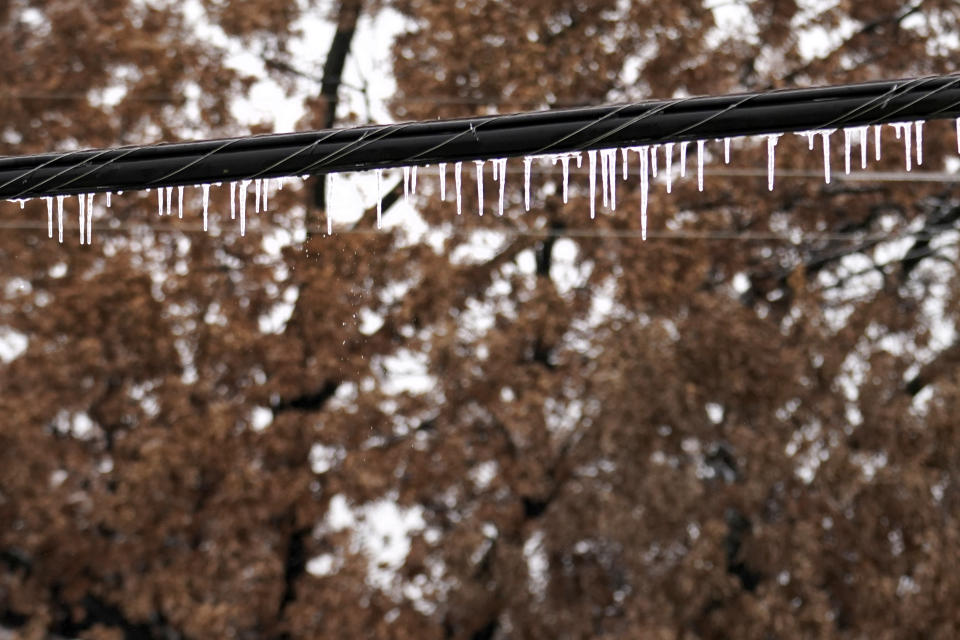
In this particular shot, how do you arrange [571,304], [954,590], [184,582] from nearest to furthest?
[954,590], [184,582], [571,304]

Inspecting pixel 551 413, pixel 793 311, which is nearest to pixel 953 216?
pixel 793 311

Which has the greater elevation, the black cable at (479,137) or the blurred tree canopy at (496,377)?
the black cable at (479,137)

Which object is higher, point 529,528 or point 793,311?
point 793,311

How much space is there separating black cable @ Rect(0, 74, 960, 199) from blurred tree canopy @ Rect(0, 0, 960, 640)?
22.1ft

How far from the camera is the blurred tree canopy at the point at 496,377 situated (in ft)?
35.3

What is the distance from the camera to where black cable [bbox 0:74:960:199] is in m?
3.91

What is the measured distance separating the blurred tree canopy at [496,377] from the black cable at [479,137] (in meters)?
6.75

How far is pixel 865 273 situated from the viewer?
12.5 m

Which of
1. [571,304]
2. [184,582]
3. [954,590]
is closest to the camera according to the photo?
[954,590]

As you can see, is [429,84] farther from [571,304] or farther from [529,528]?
[529,528]

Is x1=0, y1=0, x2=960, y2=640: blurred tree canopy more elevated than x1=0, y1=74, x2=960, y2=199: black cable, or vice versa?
x1=0, y1=74, x2=960, y2=199: black cable

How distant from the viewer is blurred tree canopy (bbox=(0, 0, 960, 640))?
10.8 meters

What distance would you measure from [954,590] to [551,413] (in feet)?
11.9

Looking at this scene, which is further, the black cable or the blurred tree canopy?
the blurred tree canopy
